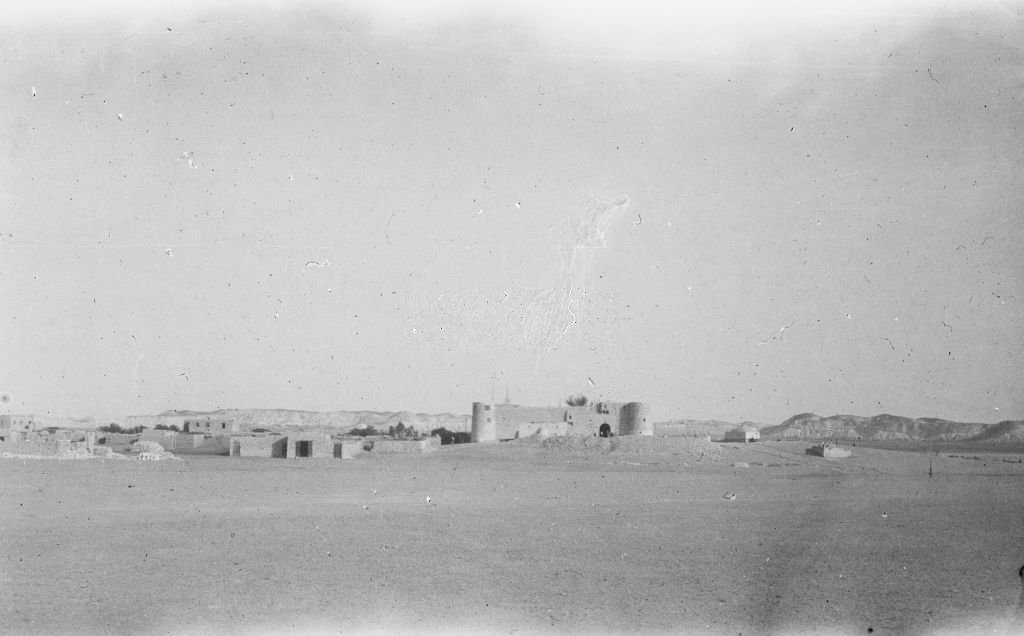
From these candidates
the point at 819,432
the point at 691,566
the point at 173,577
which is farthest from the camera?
the point at 819,432

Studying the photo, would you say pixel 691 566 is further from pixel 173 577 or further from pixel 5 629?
pixel 5 629

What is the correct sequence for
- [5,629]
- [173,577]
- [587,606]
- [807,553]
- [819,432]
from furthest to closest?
[819,432]
[807,553]
[173,577]
[587,606]
[5,629]

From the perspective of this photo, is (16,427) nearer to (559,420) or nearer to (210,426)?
(210,426)

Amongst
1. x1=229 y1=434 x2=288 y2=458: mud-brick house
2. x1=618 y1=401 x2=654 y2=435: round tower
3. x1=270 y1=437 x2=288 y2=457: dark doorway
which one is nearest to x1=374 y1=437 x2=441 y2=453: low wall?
x1=270 y1=437 x2=288 y2=457: dark doorway

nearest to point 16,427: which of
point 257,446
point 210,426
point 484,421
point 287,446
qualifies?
point 257,446

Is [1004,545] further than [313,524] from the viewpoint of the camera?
No

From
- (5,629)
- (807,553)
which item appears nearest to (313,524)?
(5,629)
